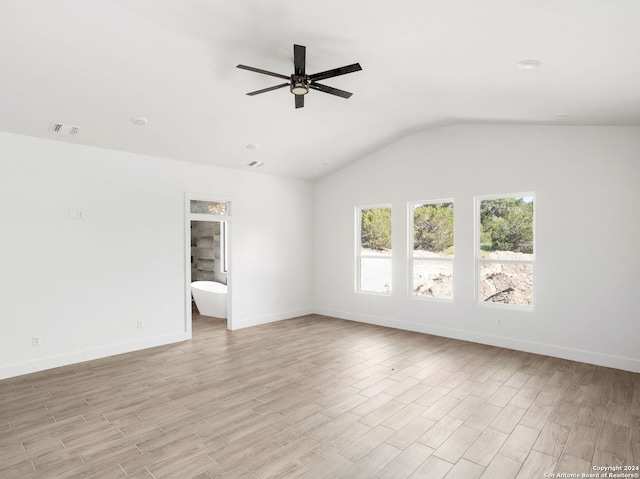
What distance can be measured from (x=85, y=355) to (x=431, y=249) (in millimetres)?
5257

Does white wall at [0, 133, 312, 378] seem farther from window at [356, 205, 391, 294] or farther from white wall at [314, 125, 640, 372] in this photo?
white wall at [314, 125, 640, 372]

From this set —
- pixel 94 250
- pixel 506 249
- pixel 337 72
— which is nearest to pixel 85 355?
pixel 94 250

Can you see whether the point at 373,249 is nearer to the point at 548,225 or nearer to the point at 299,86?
the point at 548,225

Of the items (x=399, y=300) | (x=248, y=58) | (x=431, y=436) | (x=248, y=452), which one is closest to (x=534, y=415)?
(x=431, y=436)

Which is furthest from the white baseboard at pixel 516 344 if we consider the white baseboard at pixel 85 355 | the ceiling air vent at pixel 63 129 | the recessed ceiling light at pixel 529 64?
the ceiling air vent at pixel 63 129

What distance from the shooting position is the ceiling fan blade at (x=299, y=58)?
298cm

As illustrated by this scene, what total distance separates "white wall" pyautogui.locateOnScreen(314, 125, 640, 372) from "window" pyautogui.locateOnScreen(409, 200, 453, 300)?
159 millimetres

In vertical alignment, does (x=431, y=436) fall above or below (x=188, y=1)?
below

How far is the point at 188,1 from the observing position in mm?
2732

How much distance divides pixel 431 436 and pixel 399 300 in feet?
12.2

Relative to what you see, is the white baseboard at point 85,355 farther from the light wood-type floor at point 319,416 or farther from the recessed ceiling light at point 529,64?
the recessed ceiling light at point 529,64

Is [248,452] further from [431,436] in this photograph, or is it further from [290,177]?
[290,177]

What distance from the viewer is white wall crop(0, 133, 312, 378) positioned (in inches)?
173

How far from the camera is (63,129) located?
14.7 feet
